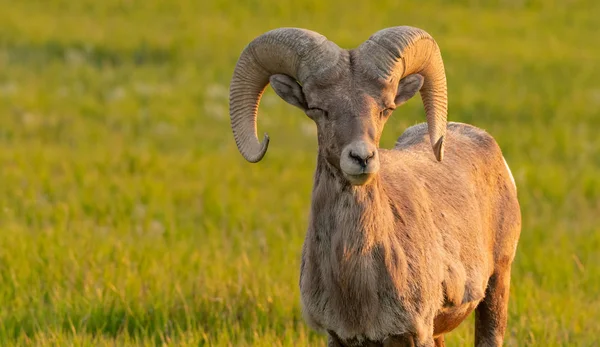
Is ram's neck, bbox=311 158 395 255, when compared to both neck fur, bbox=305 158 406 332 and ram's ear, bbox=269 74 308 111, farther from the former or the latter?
ram's ear, bbox=269 74 308 111

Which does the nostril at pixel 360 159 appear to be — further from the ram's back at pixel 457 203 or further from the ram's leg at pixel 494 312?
the ram's leg at pixel 494 312

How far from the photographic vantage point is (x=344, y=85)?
5164mm

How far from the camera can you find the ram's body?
17.5 ft

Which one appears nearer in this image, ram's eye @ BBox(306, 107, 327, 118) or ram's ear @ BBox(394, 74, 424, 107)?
ram's eye @ BBox(306, 107, 327, 118)

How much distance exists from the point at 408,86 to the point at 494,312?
5.80ft

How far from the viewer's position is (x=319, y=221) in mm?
5445

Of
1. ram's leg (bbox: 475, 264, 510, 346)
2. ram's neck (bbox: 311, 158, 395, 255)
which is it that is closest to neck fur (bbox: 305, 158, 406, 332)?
ram's neck (bbox: 311, 158, 395, 255)

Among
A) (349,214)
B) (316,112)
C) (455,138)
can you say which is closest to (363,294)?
(349,214)

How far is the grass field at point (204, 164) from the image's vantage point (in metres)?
7.29

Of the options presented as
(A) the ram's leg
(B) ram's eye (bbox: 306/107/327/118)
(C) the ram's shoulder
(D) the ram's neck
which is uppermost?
(B) ram's eye (bbox: 306/107/327/118)

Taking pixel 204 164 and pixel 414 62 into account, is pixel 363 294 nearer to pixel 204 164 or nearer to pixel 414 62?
pixel 414 62

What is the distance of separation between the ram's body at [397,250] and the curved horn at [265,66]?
1.66ft

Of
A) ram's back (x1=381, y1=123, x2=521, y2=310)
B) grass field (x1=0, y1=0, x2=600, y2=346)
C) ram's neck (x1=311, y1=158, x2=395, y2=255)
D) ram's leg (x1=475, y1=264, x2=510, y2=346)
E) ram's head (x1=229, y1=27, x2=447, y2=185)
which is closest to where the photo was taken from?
A: ram's head (x1=229, y1=27, x2=447, y2=185)

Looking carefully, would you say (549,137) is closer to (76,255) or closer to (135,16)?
(76,255)
